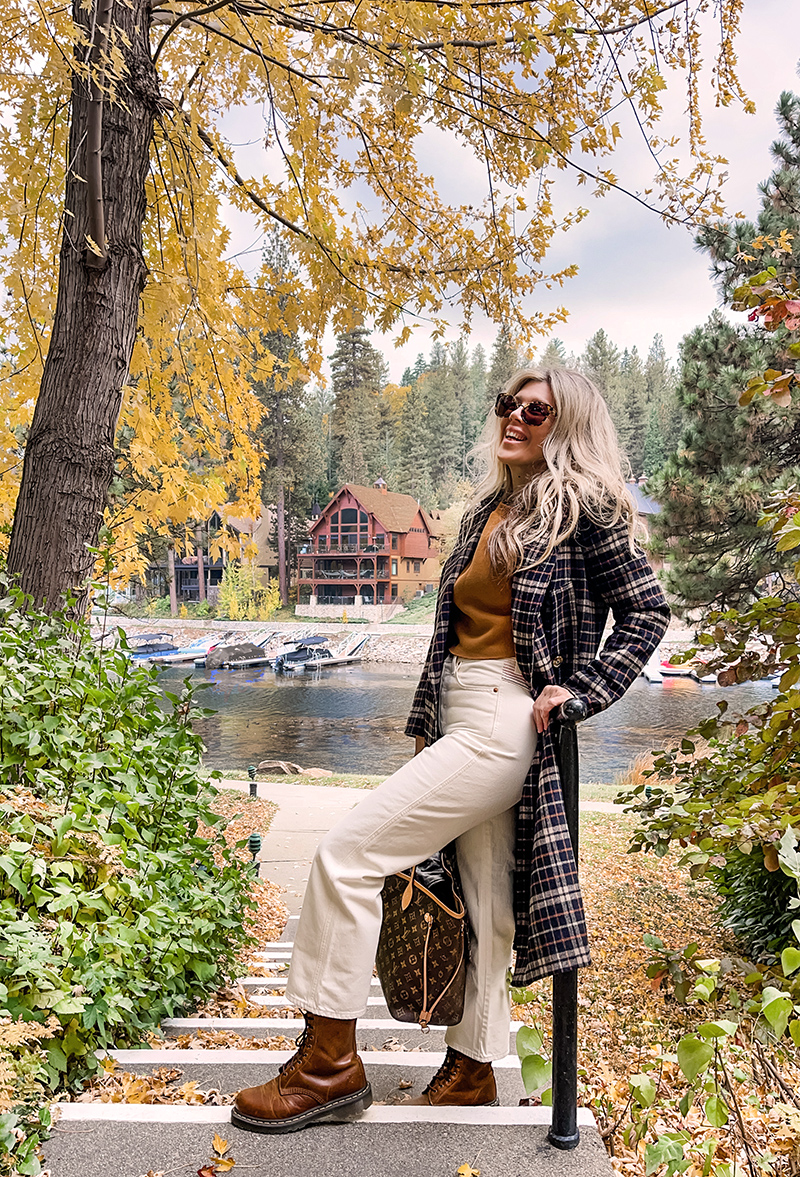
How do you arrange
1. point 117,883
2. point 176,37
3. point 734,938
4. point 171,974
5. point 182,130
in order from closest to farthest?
point 117,883
point 171,974
point 182,130
point 734,938
point 176,37

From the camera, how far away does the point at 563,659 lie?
1.15 meters

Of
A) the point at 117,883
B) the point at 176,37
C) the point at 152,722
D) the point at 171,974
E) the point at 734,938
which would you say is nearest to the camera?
the point at 117,883

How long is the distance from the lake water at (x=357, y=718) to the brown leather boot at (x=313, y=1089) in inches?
280

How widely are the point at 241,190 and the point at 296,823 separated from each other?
3.72 metres

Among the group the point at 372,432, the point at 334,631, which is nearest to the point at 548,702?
the point at 334,631

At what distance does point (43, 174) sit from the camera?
9.37 feet

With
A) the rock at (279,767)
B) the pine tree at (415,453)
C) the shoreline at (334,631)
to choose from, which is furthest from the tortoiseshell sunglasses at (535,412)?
the pine tree at (415,453)

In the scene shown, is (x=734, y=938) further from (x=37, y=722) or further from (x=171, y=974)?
(x=37, y=722)

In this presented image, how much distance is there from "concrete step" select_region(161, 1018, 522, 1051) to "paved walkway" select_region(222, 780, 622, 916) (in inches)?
47.0

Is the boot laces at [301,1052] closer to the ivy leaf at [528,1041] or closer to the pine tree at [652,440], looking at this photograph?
the ivy leaf at [528,1041]

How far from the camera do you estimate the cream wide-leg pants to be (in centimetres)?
108

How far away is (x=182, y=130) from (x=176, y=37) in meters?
1.70

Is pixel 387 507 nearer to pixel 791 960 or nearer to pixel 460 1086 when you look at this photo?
pixel 460 1086

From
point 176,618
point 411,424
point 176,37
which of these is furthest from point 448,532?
point 176,37
